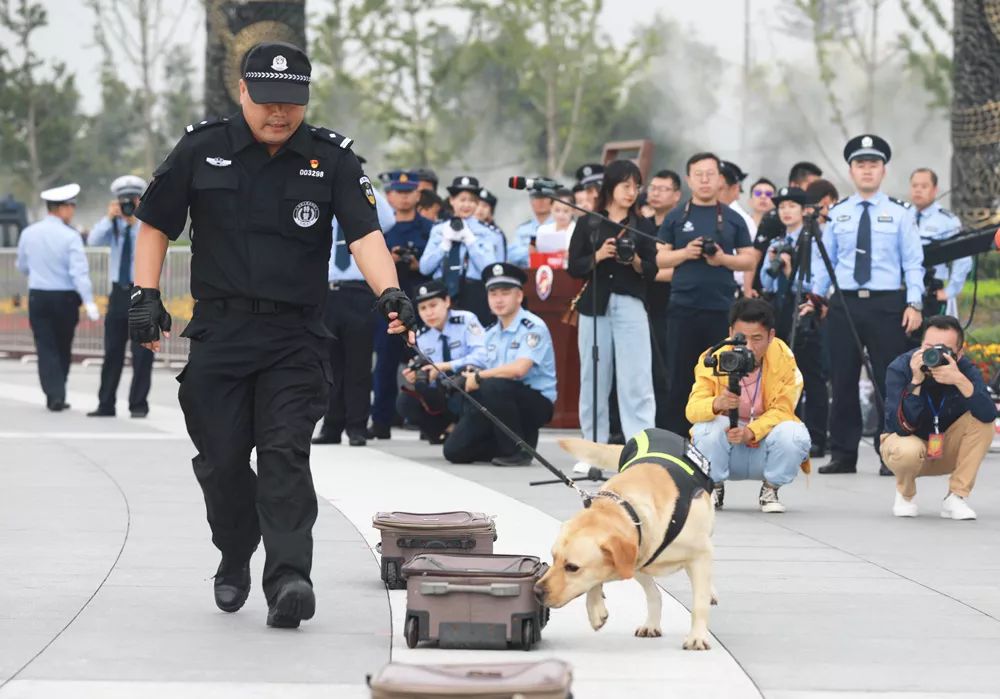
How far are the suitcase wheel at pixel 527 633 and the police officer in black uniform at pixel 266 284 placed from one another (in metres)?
0.77

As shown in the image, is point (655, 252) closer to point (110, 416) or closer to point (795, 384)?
point (795, 384)

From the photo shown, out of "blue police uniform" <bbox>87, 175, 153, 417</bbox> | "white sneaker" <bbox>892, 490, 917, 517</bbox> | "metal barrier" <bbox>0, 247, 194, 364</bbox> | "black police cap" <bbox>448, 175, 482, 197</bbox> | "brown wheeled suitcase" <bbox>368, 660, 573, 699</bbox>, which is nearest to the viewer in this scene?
"brown wheeled suitcase" <bbox>368, 660, 573, 699</bbox>

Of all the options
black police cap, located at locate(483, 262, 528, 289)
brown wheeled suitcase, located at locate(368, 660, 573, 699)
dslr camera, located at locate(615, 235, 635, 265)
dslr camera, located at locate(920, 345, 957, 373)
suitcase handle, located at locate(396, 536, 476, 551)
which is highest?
dslr camera, located at locate(615, 235, 635, 265)

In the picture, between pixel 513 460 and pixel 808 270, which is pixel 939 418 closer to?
pixel 808 270

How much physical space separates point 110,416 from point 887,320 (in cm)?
715

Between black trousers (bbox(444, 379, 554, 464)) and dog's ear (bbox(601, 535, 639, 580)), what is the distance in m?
6.72

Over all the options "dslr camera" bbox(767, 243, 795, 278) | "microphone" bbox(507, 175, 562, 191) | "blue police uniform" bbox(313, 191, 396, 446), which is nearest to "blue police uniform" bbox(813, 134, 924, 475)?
"dslr camera" bbox(767, 243, 795, 278)

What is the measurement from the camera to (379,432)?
14625 mm

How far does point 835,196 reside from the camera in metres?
14.7

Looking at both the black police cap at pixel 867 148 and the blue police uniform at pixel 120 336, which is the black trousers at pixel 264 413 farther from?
the blue police uniform at pixel 120 336

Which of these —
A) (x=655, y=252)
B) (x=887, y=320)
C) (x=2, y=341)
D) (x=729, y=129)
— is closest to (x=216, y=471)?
(x=655, y=252)

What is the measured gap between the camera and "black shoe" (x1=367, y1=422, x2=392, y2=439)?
14.6m

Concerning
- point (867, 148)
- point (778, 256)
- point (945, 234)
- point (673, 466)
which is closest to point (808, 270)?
point (778, 256)

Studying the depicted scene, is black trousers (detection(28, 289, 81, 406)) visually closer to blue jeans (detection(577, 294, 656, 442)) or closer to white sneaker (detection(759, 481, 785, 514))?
blue jeans (detection(577, 294, 656, 442))
